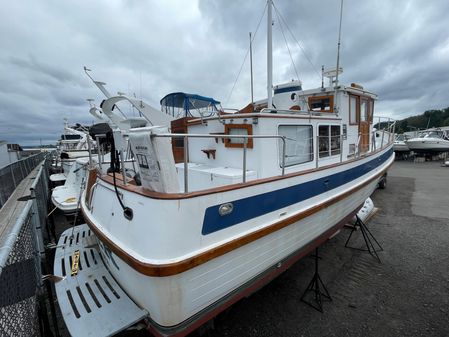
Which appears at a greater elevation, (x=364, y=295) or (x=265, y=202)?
(x=265, y=202)

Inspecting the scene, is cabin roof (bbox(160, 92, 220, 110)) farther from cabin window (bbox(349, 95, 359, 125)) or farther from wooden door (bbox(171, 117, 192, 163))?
cabin window (bbox(349, 95, 359, 125))

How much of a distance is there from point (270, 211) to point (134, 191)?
5.31 feet

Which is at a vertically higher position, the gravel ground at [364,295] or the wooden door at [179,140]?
the wooden door at [179,140]

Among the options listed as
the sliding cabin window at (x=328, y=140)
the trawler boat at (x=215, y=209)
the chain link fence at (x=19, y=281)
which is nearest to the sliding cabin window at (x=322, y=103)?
the trawler boat at (x=215, y=209)

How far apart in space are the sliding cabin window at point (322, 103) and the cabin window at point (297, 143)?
172 cm

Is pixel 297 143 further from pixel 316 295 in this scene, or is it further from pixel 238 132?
pixel 316 295

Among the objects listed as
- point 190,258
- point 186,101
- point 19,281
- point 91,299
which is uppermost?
point 186,101

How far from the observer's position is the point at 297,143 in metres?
3.90

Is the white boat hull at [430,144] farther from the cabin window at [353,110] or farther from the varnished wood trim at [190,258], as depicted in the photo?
the varnished wood trim at [190,258]

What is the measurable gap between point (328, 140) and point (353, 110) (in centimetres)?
189

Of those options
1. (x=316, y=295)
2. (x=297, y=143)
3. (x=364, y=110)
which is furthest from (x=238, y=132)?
(x=364, y=110)

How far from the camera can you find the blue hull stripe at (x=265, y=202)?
2342mm

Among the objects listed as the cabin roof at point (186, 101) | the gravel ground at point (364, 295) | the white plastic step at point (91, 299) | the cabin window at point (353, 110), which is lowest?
the gravel ground at point (364, 295)

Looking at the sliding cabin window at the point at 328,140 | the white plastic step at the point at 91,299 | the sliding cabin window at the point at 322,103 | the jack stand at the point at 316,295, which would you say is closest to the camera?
the white plastic step at the point at 91,299
